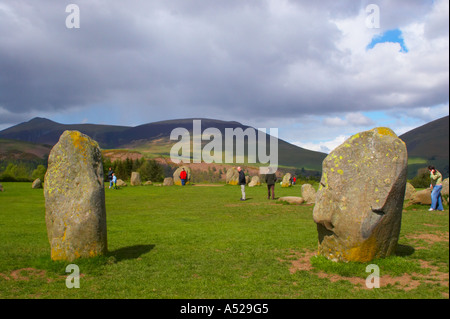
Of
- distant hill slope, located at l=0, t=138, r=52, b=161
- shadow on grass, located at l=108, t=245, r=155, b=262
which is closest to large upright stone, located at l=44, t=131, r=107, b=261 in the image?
shadow on grass, located at l=108, t=245, r=155, b=262

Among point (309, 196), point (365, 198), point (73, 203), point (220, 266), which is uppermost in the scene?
point (365, 198)

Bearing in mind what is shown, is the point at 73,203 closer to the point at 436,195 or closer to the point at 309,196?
the point at 436,195

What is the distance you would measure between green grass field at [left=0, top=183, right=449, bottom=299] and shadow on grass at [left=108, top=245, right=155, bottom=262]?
0.03 metres

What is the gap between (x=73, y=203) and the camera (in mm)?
9734

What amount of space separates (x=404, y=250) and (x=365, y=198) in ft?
9.58

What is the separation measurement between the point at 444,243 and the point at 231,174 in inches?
1554

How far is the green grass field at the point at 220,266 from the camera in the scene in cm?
773

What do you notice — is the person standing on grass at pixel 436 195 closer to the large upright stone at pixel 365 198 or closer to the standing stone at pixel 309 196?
the standing stone at pixel 309 196

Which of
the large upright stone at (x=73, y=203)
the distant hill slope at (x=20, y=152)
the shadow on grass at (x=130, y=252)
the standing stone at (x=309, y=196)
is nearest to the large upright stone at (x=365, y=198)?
the shadow on grass at (x=130, y=252)

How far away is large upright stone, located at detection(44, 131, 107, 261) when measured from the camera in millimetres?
9719

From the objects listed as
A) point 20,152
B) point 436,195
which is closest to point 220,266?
point 436,195

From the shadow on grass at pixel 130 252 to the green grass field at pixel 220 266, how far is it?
3cm
